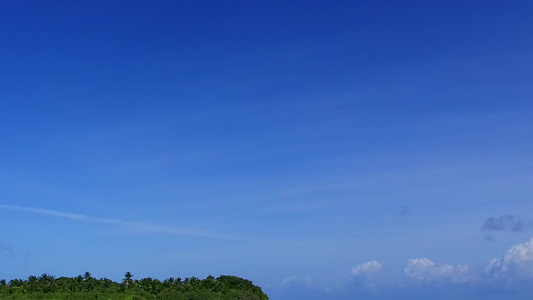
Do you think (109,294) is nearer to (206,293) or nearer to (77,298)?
(77,298)

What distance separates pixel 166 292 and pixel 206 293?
8.94 m

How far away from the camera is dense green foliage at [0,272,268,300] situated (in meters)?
110

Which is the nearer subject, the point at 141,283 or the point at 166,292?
the point at 166,292

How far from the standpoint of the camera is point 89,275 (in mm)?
149625

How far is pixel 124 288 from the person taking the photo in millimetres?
133500

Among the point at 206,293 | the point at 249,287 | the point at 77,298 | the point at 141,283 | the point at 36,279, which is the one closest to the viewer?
the point at 77,298

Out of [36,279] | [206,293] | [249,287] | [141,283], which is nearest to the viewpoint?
[206,293]

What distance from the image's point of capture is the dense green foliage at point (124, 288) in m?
110

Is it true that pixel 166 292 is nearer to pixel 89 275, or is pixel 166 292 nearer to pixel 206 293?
pixel 206 293

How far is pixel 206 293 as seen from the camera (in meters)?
132

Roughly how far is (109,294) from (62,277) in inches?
1575

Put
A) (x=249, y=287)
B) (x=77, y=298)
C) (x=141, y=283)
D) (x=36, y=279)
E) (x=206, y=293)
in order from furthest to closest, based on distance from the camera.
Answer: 1. (x=249, y=287)
2. (x=141, y=283)
3. (x=36, y=279)
4. (x=206, y=293)
5. (x=77, y=298)

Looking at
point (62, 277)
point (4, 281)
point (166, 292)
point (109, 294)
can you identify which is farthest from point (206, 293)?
point (4, 281)

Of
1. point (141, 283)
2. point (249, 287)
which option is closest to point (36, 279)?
point (141, 283)
